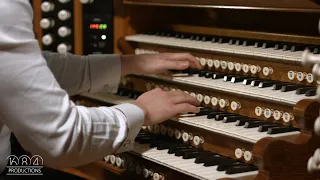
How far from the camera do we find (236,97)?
2.00m

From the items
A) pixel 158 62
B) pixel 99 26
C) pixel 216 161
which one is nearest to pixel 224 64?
pixel 158 62

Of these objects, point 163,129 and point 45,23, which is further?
point 45,23

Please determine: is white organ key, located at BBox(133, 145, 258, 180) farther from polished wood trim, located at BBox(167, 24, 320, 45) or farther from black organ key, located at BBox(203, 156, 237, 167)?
polished wood trim, located at BBox(167, 24, 320, 45)

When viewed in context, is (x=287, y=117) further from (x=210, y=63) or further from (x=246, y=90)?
(x=210, y=63)

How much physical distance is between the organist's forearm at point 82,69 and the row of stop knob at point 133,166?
12.7 inches

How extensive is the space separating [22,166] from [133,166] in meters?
0.41

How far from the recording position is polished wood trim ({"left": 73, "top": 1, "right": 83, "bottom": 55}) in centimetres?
271

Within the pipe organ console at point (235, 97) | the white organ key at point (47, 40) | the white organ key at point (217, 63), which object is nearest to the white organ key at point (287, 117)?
the pipe organ console at point (235, 97)

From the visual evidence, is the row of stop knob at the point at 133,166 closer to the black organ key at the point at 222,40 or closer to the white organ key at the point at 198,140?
the white organ key at the point at 198,140

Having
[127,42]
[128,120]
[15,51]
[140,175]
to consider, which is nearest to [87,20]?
[127,42]

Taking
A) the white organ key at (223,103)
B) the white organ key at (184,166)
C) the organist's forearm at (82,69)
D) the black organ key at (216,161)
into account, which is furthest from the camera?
the organist's forearm at (82,69)

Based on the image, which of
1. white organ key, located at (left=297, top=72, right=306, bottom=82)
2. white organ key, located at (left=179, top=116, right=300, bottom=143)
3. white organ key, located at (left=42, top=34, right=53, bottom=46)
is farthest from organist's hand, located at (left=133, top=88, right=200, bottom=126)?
white organ key, located at (left=42, top=34, right=53, bottom=46)

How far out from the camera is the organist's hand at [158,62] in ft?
7.26

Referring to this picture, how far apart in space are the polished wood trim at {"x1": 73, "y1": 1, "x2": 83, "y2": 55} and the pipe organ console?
0.80ft
